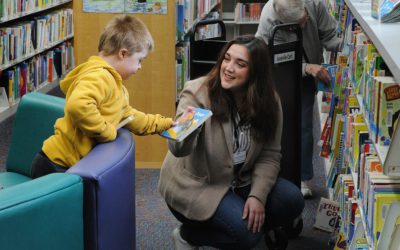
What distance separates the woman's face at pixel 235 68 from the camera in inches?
124

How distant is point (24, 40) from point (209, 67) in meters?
3.85

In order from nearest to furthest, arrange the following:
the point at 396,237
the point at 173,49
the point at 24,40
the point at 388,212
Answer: the point at 396,237 < the point at 388,212 < the point at 173,49 < the point at 24,40

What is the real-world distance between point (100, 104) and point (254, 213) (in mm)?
780

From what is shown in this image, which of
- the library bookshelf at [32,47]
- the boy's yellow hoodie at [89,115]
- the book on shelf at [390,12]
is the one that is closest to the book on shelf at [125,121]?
the boy's yellow hoodie at [89,115]

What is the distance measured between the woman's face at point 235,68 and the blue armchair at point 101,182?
1.54 feet

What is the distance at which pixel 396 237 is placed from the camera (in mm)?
1950

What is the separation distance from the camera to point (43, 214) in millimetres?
2195

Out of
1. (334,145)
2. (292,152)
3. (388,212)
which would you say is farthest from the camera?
(334,145)

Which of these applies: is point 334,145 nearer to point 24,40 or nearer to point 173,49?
point 173,49

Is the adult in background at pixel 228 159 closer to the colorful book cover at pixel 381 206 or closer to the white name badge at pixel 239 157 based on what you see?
the white name badge at pixel 239 157

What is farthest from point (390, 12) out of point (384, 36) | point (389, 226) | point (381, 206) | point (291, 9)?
point (291, 9)

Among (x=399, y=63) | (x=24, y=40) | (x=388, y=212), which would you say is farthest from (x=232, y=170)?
(x=24, y=40)

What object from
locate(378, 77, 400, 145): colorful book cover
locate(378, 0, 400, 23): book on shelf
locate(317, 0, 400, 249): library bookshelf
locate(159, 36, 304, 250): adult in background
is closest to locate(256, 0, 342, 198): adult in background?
locate(317, 0, 400, 249): library bookshelf

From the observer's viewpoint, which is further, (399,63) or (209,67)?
(209,67)
